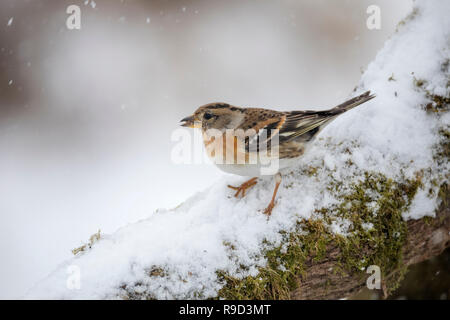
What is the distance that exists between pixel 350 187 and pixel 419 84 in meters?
1.34

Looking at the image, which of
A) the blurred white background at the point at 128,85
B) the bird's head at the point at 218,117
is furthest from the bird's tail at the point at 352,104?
the blurred white background at the point at 128,85

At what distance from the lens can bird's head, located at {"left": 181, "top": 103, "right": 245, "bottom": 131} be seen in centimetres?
306

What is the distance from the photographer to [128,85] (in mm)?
8539

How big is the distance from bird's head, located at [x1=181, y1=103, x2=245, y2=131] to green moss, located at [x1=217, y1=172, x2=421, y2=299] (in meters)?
1.14

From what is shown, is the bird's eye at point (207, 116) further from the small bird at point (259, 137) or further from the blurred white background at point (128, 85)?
the blurred white background at point (128, 85)

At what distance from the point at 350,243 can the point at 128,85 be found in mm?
7517

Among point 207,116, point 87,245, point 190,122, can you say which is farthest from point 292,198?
point 87,245

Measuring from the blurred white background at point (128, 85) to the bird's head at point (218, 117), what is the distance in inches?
153

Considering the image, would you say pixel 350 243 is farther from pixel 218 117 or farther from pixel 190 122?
pixel 190 122

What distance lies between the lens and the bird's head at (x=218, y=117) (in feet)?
10.0
